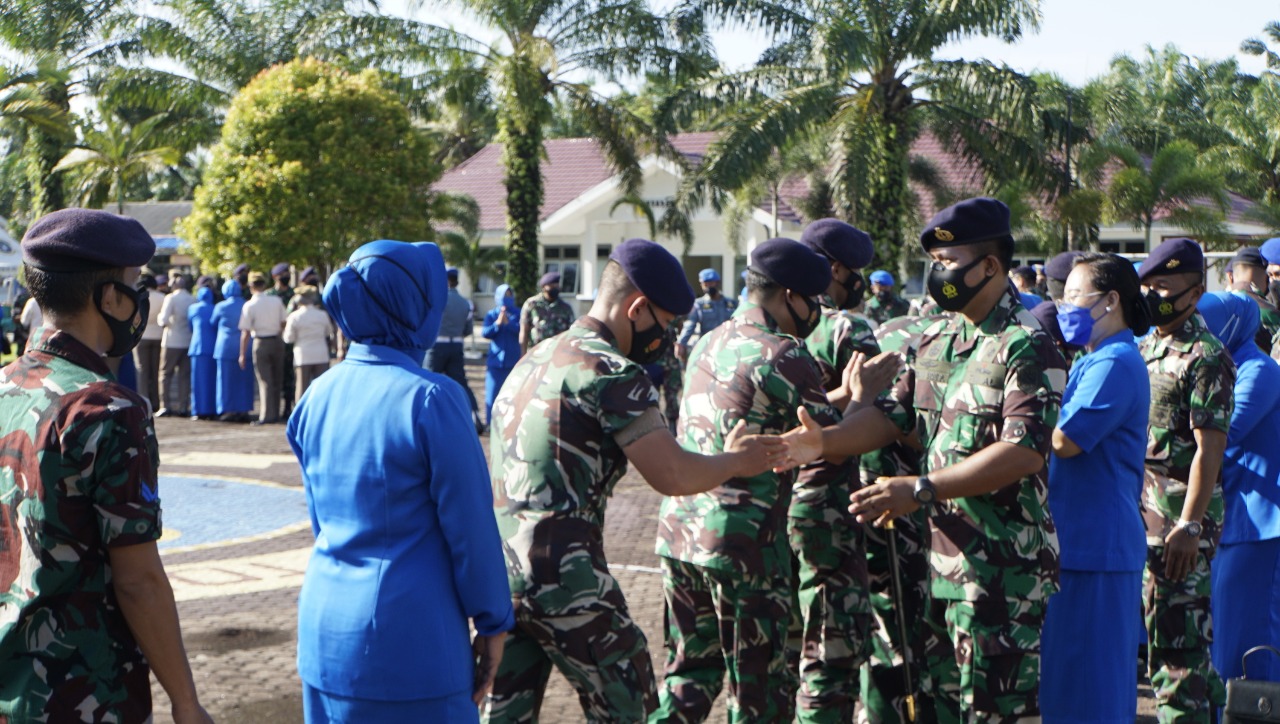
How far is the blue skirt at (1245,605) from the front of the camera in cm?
585

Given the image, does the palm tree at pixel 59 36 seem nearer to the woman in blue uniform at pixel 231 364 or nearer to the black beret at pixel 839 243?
the woman in blue uniform at pixel 231 364

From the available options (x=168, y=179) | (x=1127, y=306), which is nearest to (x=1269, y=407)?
(x=1127, y=306)

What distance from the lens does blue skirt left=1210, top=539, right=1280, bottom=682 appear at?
5852 mm

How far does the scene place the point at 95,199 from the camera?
3127cm

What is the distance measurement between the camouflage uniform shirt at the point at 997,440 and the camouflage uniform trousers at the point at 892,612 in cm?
76

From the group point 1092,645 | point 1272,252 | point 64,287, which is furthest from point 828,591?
point 1272,252

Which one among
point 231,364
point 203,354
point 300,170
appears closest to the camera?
point 231,364

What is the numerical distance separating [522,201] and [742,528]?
2056 centimetres

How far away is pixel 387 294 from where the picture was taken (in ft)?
11.5

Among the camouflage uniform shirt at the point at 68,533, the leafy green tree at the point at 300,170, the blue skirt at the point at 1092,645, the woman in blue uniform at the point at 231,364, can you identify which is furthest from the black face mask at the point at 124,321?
the leafy green tree at the point at 300,170

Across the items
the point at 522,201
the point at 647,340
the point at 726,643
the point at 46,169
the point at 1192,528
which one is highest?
the point at 46,169

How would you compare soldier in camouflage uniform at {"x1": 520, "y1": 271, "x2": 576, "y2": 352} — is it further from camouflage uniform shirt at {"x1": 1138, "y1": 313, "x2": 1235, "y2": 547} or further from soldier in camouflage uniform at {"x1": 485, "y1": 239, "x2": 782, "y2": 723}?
soldier in camouflage uniform at {"x1": 485, "y1": 239, "x2": 782, "y2": 723}

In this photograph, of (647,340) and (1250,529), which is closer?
(647,340)

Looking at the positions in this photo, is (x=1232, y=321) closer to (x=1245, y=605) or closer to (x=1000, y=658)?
(x=1245, y=605)
